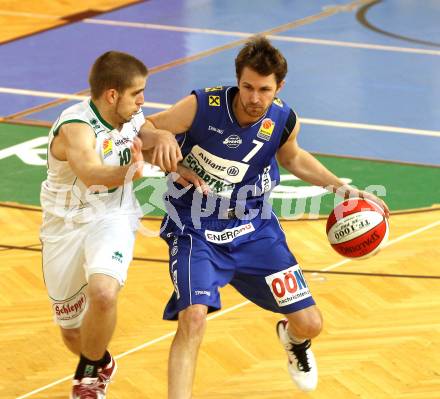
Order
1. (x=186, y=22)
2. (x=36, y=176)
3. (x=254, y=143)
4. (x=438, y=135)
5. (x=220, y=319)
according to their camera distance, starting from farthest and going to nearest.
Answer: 1. (x=186, y=22)
2. (x=438, y=135)
3. (x=36, y=176)
4. (x=220, y=319)
5. (x=254, y=143)

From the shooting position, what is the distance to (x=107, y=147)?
5.98 metres

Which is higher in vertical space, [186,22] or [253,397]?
[253,397]

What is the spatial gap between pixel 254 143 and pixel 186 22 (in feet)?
32.3

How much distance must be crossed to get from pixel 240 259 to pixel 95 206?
32.3 inches

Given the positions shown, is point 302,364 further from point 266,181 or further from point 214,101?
point 214,101

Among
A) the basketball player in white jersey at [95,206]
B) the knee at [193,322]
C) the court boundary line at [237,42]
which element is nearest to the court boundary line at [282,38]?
the court boundary line at [237,42]

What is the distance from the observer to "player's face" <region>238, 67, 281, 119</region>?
5.95m

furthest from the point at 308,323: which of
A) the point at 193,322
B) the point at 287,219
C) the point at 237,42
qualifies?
the point at 237,42

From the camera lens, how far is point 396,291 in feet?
25.5

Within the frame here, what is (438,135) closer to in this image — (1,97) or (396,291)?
(396,291)

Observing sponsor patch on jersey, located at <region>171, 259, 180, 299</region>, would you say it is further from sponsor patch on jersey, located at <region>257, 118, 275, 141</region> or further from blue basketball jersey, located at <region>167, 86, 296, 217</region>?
sponsor patch on jersey, located at <region>257, 118, 275, 141</region>

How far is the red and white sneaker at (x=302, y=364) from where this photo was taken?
6.36 m

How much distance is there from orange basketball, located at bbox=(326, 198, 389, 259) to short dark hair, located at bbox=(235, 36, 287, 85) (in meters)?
0.90

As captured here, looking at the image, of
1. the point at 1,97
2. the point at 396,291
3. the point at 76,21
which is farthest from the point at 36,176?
the point at 76,21
